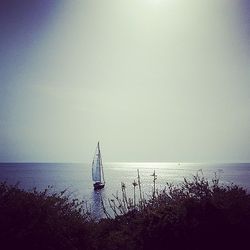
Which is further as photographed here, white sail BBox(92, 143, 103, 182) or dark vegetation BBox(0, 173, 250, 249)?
white sail BBox(92, 143, 103, 182)

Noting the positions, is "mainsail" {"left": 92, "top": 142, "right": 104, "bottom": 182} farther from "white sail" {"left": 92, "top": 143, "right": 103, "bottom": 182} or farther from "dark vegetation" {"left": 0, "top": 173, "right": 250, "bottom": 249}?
"dark vegetation" {"left": 0, "top": 173, "right": 250, "bottom": 249}

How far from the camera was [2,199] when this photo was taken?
780cm

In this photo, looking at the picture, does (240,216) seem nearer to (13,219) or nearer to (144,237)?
(144,237)

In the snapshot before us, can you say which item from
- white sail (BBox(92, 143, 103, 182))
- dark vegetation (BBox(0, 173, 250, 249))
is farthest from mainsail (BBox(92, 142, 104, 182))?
dark vegetation (BBox(0, 173, 250, 249))

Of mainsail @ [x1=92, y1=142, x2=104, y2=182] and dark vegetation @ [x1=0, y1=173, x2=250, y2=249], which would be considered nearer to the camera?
dark vegetation @ [x1=0, y1=173, x2=250, y2=249]

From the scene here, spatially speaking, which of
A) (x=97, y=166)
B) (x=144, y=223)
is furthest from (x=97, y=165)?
(x=144, y=223)

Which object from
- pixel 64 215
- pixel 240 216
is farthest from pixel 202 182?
pixel 64 215

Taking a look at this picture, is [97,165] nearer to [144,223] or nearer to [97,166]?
[97,166]

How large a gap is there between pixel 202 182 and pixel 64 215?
431cm

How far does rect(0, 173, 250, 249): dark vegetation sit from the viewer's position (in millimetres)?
7004

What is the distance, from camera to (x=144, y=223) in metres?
9.02

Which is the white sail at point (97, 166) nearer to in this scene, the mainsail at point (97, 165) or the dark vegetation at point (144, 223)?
the mainsail at point (97, 165)

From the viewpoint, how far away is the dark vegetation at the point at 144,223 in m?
7.00

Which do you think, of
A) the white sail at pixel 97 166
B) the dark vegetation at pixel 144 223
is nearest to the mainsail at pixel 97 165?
the white sail at pixel 97 166
